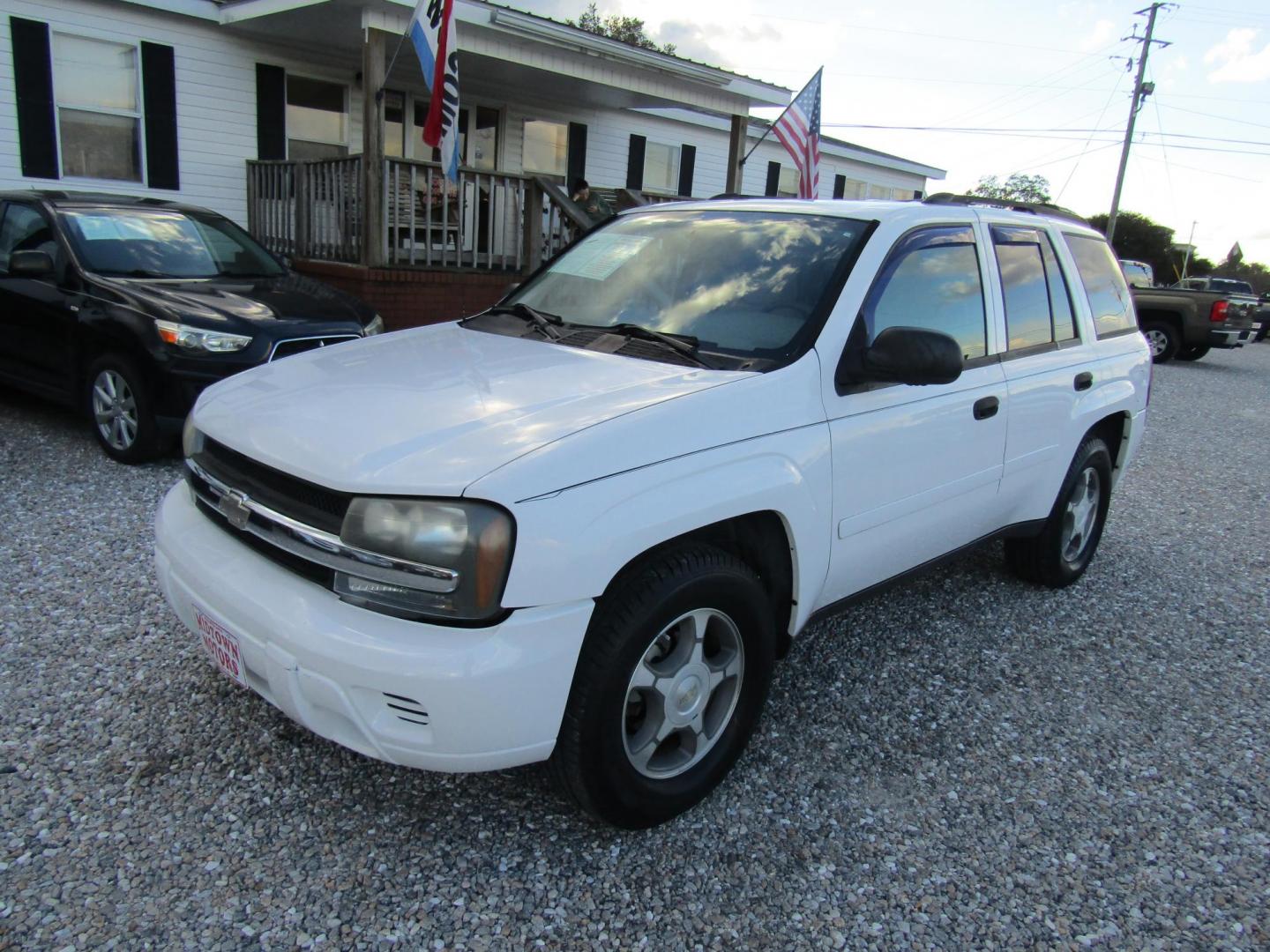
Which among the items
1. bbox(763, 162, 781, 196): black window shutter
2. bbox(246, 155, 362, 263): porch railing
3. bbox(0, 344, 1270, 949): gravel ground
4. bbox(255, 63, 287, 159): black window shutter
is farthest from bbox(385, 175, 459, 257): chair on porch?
bbox(763, 162, 781, 196): black window shutter

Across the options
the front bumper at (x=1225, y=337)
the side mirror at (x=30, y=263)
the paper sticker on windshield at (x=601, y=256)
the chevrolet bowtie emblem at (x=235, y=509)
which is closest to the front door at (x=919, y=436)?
the paper sticker on windshield at (x=601, y=256)

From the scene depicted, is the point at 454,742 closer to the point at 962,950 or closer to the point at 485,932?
the point at 485,932

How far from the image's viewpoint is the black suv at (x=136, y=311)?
5395mm

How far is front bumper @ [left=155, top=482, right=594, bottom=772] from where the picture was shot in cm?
208

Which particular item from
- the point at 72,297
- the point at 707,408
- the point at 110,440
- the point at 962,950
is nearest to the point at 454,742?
the point at 707,408

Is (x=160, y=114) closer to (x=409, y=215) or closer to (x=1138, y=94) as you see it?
(x=409, y=215)

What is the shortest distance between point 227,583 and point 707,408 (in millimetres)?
1357

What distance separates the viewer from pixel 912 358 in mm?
2764

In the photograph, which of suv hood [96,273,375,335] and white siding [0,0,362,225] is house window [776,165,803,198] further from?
suv hood [96,273,375,335]

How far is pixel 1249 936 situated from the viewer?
2348mm

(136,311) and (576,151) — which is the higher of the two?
(576,151)

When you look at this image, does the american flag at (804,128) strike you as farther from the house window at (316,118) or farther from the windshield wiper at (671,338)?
the windshield wiper at (671,338)

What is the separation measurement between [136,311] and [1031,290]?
489 centimetres

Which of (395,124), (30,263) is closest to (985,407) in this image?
(30,263)
